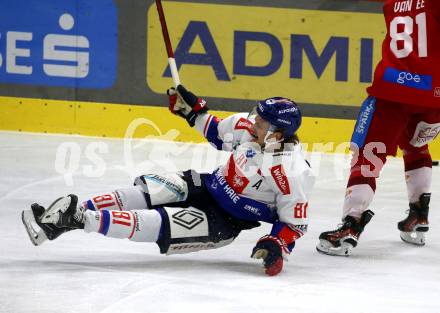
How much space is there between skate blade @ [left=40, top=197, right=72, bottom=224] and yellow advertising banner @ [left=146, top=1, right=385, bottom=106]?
148 inches

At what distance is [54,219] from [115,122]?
3.78 m

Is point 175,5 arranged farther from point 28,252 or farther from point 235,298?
point 235,298

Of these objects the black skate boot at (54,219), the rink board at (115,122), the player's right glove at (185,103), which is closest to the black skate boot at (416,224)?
the player's right glove at (185,103)

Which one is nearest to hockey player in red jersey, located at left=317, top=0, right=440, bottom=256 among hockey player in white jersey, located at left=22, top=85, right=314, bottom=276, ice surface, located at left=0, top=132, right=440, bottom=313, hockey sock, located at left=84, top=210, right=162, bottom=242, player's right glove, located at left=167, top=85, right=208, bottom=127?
ice surface, located at left=0, top=132, right=440, bottom=313

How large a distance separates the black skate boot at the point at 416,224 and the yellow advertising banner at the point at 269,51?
2625mm

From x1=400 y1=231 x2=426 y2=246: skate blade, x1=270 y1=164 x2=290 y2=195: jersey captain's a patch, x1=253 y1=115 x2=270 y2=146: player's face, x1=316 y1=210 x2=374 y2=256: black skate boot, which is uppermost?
x1=253 y1=115 x2=270 y2=146: player's face

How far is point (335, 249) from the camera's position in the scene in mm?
4773

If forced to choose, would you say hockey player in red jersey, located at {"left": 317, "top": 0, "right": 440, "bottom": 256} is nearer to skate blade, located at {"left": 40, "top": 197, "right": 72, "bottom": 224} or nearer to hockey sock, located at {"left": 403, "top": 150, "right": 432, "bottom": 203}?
hockey sock, located at {"left": 403, "top": 150, "right": 432, "bottom": 203}

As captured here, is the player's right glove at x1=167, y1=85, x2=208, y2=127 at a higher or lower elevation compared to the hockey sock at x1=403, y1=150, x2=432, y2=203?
higher

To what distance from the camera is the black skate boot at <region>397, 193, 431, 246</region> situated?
16.8 feet

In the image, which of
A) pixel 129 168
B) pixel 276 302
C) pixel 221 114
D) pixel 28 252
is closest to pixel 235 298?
pixel 276 302

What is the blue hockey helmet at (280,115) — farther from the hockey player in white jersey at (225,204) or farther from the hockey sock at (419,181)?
the hockey sock at (419,181)

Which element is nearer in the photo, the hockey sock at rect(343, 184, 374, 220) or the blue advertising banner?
the hockey sock at rect(343, 184, 374, 220)

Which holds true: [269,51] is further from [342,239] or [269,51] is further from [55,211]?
[55,211]
